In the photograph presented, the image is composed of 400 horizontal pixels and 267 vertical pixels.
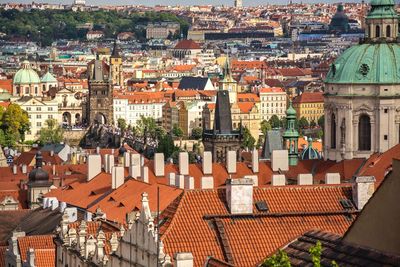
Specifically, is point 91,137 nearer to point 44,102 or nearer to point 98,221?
point 44,102

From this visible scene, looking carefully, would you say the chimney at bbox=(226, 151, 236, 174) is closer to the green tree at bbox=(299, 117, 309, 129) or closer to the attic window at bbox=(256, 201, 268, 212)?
the attic window at bbox=(256, 201, 268, 212)

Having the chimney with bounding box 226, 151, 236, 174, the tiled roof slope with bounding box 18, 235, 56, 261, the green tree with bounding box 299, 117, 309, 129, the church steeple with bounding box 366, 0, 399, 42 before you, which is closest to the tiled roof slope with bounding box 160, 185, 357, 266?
the tiled roof slope with bounding box 18, 235, 56, 261

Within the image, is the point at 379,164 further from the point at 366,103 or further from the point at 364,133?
the point at 366,103

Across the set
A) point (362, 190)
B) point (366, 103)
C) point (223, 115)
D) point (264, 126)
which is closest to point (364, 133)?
point (366, 103)

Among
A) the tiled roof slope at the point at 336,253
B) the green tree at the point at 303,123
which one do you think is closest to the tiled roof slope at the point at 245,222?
the tiled roof slope at the point at 336,253

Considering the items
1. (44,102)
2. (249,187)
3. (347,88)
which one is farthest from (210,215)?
(44,102)
